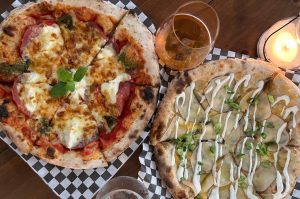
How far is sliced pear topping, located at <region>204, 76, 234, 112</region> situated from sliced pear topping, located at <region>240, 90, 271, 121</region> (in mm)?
70

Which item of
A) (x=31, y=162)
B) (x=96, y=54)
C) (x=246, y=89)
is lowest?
(x=31, y=162)

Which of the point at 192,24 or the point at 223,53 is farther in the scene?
the point at 223,53

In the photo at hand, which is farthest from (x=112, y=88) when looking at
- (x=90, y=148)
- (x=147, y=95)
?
(x=90, y=148)

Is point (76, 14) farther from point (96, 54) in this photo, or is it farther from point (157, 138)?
point (157, 138)

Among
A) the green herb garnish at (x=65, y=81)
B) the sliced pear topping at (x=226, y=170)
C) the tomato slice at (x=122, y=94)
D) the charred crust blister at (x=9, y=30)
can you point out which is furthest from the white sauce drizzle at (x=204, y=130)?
the charred crust blister at (x=9, y=30)

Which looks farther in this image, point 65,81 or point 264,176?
point 264,176

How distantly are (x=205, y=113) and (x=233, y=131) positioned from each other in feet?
0.49

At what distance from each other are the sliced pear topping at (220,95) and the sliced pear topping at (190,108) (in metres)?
0.06

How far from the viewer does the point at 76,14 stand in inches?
103

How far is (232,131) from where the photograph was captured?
2641 millimetres

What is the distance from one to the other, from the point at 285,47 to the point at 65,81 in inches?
39.1

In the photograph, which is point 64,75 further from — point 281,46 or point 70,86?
point 281,46

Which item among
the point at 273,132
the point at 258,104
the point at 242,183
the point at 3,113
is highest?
the point at 3,113

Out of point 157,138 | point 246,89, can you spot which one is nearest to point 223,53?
point 246,89
